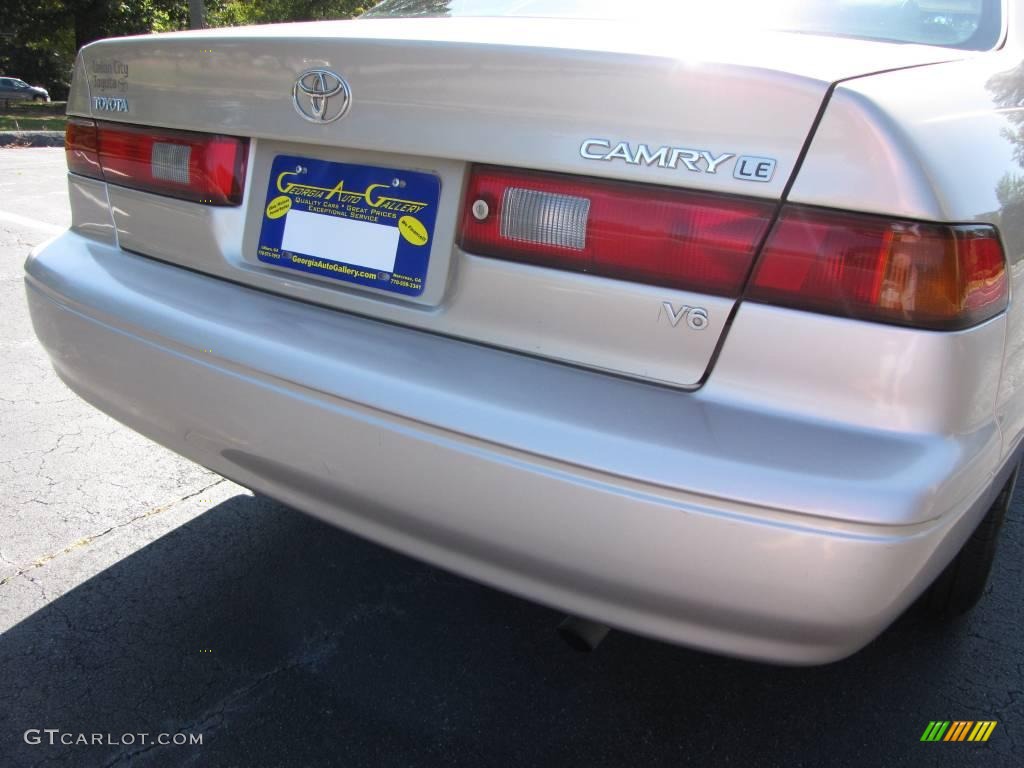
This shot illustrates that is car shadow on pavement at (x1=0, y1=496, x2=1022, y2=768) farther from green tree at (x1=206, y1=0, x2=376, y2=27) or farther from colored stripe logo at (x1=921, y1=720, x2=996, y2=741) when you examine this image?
green tree at (x1=206, y1=0, x2=376, y2=27)

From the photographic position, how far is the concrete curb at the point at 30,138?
51.7ft

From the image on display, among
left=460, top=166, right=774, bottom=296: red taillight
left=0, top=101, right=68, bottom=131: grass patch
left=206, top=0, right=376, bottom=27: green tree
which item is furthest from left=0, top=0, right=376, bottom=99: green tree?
left=460, top=166, right=774, bottom=296: red taillight

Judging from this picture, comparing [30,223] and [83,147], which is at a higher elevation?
[83,147]

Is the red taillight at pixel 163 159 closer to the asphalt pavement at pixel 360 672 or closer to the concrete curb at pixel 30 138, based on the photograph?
Result: the asphalt pavement at pixel 360 672

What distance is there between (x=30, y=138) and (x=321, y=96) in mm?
17531

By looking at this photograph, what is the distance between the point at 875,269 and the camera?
128cm

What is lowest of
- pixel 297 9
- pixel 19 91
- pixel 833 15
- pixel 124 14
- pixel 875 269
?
pixel 19 91

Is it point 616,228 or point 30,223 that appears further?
point 30,223

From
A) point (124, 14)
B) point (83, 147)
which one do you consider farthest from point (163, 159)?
point (124, 14)

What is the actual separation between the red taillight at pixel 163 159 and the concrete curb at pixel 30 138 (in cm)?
1601

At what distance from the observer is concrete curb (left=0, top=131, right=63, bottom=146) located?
51.7 ft

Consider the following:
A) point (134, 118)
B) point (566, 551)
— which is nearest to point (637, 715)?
point (566, 551)

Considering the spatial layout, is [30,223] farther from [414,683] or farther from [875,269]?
[875,269]

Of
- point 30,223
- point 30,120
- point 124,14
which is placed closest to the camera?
point 30,223
